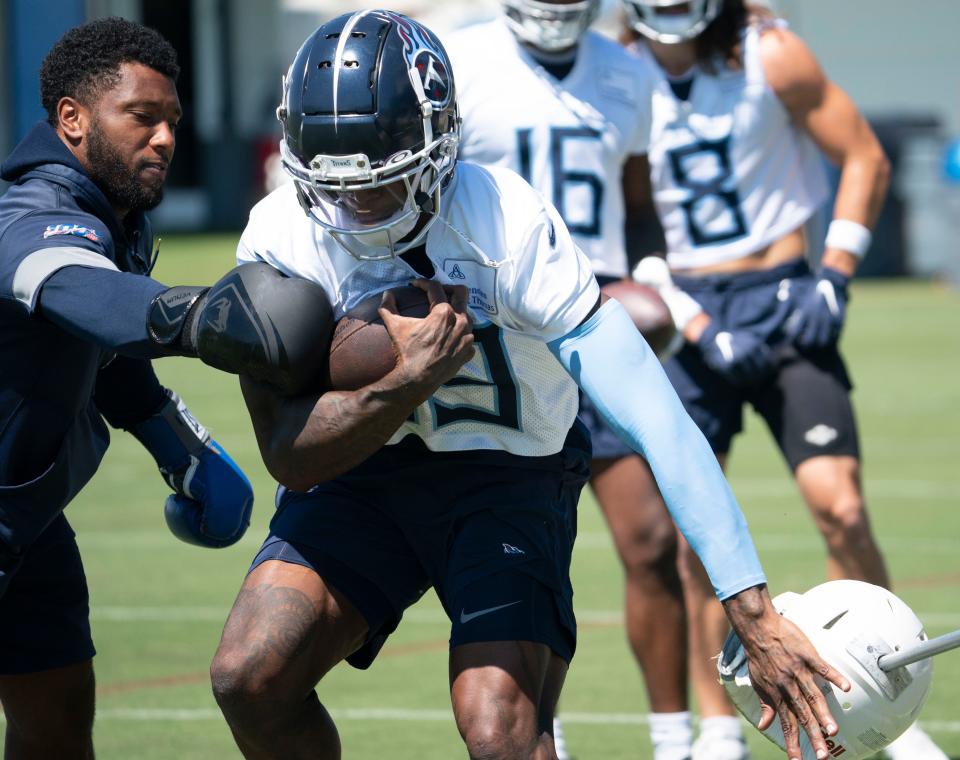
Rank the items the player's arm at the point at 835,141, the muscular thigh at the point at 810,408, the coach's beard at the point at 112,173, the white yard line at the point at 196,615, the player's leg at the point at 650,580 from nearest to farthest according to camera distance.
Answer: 1. the coach's beard at the point at 112,173
2. the player's leg at the point at 650,580
3. the muscular thigh at the point at 810,408
4. the player's arm at the point at 835,141
5. the white yard line at the point at 196,615

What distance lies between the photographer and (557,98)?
5.63 meters

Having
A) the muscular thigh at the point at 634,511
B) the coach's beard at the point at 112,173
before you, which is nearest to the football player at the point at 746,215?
the muscular thigh at the point at 634,511

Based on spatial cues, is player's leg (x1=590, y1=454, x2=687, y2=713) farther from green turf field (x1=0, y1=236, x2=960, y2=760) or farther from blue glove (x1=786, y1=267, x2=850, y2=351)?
blue glove (x1=786, y1=267, x2=850, y2=351)

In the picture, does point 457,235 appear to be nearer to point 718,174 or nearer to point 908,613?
point 908,613

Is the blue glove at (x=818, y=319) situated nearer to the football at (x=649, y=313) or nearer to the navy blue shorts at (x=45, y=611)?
the football at (x=649, y=313)

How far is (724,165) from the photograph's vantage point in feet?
20.2

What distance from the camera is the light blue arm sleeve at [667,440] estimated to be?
3.62 meters

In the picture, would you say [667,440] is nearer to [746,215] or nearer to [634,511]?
[634,511]

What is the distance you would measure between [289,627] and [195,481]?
919 millimetres

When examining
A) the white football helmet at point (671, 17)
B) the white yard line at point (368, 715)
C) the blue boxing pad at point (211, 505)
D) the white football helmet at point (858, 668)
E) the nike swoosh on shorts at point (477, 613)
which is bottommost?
the white yard line at point (368, 715)

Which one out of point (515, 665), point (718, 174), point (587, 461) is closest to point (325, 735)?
point (515, 665)

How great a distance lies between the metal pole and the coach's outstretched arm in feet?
0.75

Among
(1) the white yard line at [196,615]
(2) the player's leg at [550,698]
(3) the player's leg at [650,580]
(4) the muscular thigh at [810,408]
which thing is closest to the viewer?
(2) the player's leg at [550,698]

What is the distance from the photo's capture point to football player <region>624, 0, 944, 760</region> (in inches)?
235
